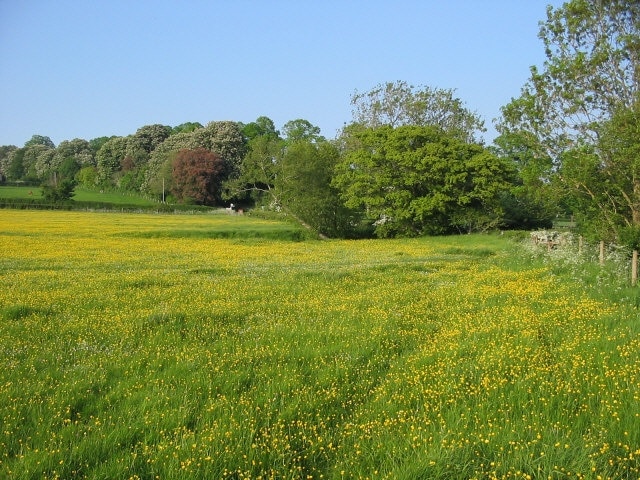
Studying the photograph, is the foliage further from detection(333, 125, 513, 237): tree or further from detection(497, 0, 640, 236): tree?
detection(497, 0, 640, 236): tree

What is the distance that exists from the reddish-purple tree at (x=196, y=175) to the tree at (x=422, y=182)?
144 feet

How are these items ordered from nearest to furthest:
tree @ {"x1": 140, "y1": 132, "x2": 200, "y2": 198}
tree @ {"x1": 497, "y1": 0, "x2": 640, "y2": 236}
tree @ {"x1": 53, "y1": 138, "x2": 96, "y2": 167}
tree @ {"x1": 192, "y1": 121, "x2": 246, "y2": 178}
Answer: tree @ {"x1": 497, "y1": 0, "x2": 640, "y2": 236}, tree @ {"x1": 140, "y1": 132, "x2": 200, "y2": 198}, tree @ {"x1": 192, "y1": 121, "x2": 246, "y2": 178}, tree @ {"x1": 53, "y1": 138, "x2": 96, "y2": 167}

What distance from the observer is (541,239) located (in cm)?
2798

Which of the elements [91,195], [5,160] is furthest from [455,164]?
[5,160]

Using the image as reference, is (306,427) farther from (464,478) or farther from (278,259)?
(278,259)

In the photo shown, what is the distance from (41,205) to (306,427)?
2906 inches

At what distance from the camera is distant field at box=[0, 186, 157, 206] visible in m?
86.9

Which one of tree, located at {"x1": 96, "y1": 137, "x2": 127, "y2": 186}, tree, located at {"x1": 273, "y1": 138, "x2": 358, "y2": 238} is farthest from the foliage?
tree, located at {"x1": 273, "y1": 138, "x2": 358, "y2": 238}

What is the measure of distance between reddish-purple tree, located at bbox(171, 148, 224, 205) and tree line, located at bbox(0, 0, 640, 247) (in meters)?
0.18

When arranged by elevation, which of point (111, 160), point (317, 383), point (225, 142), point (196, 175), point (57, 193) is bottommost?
point (317, 383)

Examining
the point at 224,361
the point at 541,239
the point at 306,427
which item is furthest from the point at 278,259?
the point at 306,427

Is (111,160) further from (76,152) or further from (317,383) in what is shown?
(317,383)

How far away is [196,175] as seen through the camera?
83.1 m

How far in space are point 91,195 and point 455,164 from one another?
79650 mm
